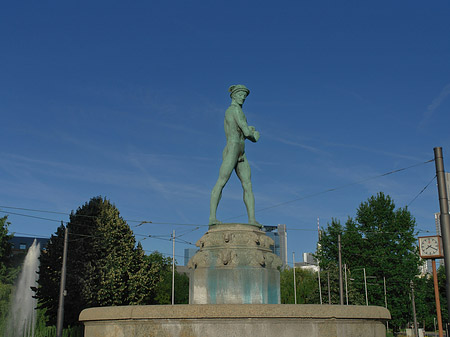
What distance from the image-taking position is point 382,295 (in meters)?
47.2

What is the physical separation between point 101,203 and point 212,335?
2879 cm

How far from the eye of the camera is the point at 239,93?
42.3 ft

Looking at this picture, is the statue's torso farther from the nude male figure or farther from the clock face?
the clock face

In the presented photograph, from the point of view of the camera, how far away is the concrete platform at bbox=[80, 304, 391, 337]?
817cm

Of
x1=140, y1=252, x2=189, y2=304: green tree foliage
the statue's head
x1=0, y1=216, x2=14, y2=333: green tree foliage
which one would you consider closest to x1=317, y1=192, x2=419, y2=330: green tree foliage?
x1=140, y1=252, x2=189, y2=304: green tree foliage

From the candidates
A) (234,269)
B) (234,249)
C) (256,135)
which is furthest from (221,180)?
(234,269)

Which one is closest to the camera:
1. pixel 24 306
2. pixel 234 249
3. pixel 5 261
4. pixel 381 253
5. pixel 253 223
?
pixel 234 249

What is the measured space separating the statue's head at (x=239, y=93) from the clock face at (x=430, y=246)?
6.18 metres

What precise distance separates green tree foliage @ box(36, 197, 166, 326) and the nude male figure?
22142 mm

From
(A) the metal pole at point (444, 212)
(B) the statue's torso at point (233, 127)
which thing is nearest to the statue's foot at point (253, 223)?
(B) the statue's torso at point (233, 127)

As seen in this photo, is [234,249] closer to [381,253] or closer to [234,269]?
[234,269]

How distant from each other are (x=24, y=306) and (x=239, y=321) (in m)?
38.7

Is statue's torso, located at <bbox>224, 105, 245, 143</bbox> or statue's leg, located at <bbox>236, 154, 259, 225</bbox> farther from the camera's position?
statue's torso, located at <bbox>224, 105, 245, 143</bbox>

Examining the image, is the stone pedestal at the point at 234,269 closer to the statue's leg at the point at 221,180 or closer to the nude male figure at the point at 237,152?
the statue's leg at the point at 221,180
